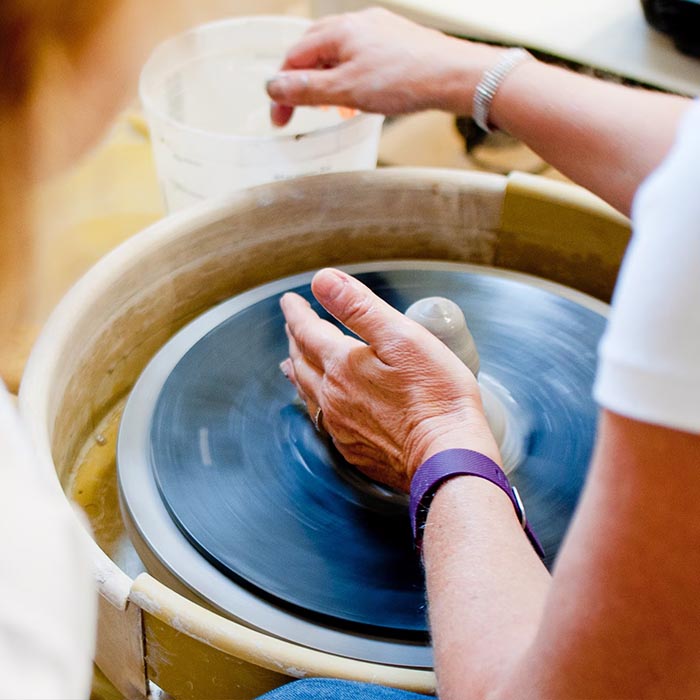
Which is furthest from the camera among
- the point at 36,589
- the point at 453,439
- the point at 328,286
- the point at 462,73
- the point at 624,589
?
the point at 462,73

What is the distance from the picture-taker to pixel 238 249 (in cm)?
139

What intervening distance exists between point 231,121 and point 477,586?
1.25m

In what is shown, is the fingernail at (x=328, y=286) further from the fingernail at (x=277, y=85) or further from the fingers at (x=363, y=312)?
the fingernail at (x=277, y=85)

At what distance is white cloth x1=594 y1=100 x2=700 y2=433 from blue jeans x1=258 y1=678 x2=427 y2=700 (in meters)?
0.42

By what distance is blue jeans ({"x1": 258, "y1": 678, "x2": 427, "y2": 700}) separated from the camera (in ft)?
2.51

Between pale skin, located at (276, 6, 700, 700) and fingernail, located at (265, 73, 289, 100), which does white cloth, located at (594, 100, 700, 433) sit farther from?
fingernail, located at (265, 73, 289, 100)

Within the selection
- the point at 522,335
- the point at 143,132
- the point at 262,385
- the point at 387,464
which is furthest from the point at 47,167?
the point at 143,132

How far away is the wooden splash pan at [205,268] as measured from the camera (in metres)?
0.92

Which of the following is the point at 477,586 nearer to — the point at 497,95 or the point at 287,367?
the point at 287,367

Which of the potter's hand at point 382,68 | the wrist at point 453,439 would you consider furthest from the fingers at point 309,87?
the wrist at point 453,439

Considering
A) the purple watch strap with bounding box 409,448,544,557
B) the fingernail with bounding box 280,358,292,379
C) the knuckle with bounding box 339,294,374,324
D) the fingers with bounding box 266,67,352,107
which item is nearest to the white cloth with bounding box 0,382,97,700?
the purple watch strap with bounding box 409,448,544,557

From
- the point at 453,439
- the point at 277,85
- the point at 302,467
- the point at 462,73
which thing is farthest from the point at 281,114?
the point at 453,439

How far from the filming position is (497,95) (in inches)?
46.6

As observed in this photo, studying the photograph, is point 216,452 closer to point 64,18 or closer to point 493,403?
point 493,403
